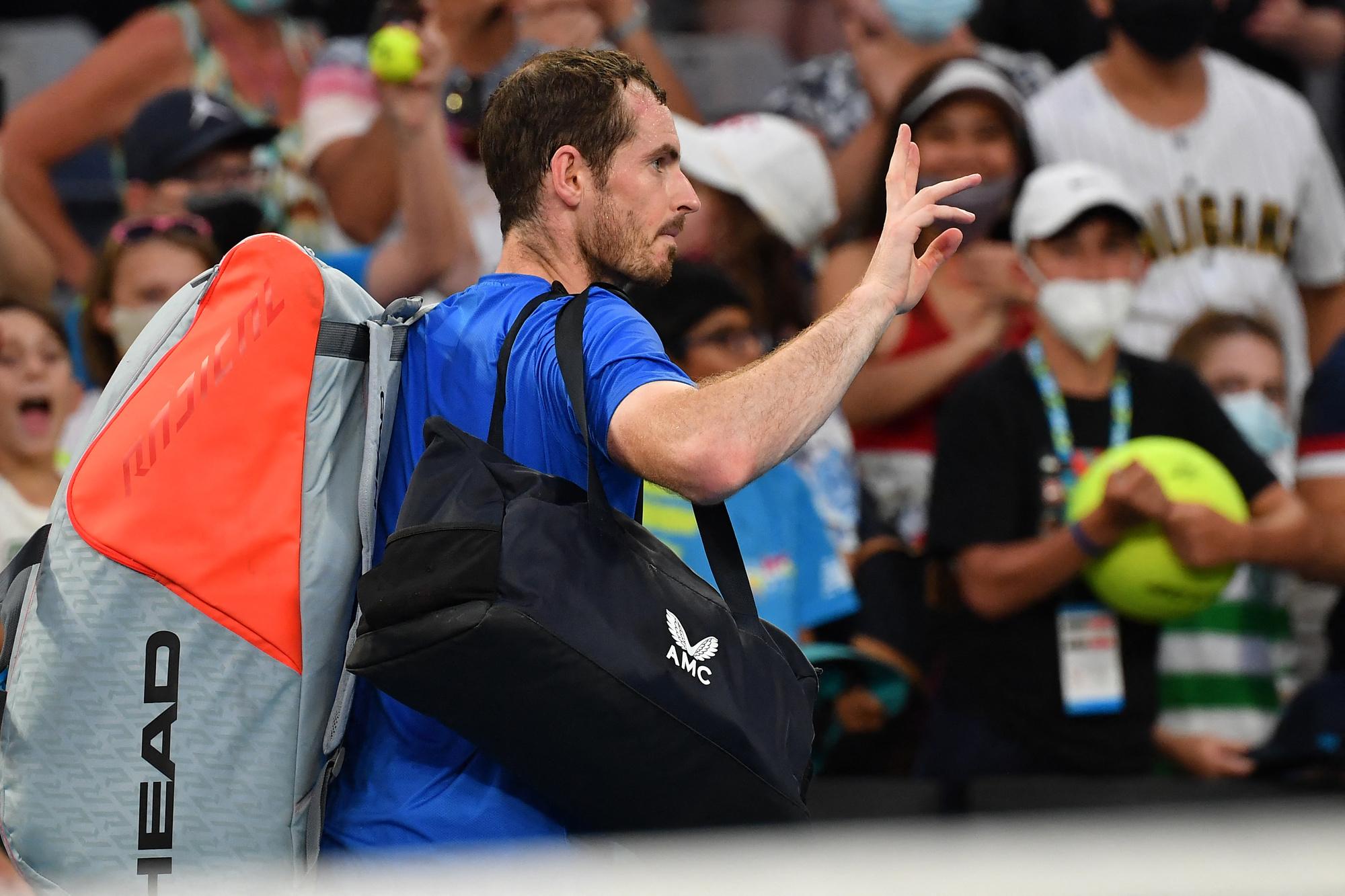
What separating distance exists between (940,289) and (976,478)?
2.42 feet

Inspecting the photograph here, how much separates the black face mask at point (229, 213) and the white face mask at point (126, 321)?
343mm

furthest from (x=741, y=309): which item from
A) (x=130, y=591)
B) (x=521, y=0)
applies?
(x=130, y=591)

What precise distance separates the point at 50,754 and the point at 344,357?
1.84 feet

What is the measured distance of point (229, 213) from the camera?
4367mm

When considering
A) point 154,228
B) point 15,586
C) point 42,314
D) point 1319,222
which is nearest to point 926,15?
point 1319,222

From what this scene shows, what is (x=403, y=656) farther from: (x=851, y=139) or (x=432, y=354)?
(x=851, y=139)

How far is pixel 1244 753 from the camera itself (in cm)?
370

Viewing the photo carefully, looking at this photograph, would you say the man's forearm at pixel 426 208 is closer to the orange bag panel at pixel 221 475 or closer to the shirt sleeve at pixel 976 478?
the shirt sleeve at pixel 976 478

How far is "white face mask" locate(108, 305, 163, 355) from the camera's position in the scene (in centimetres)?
403

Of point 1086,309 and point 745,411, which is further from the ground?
point 745,411

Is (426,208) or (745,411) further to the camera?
(426,208)

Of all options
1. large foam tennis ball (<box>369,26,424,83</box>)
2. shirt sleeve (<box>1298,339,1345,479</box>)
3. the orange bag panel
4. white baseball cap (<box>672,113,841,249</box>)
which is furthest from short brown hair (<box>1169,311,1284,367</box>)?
the orange bag panel

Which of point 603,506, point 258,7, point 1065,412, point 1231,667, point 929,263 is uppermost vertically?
point 258,7

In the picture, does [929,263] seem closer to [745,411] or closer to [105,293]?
[745,411]
